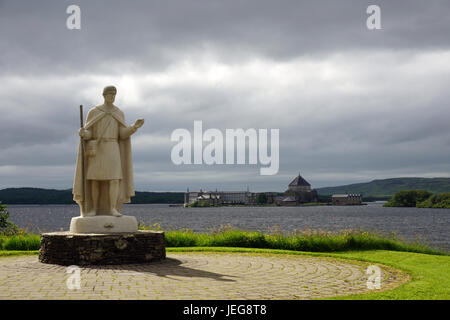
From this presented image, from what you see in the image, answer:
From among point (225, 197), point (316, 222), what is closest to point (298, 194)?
point (225, 197)

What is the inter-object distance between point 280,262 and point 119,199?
458 centimetres

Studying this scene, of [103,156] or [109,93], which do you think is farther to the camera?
[109,93]

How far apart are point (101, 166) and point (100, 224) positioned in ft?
4.79

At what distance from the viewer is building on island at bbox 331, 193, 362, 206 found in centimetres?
15975

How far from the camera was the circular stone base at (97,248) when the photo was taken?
10195mm

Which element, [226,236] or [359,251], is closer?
[359,251]

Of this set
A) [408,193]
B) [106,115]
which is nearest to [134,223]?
[106,115]

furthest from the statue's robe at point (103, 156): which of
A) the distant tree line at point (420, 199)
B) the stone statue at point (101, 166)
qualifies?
the distant tree line at point (420, 199)

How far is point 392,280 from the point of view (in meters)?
8.82

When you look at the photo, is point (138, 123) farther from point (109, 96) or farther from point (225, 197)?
point (225, 197)

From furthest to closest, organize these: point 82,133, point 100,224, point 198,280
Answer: point 82,133, point 100,224, point 198,280

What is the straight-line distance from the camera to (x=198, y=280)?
835 centimetres
